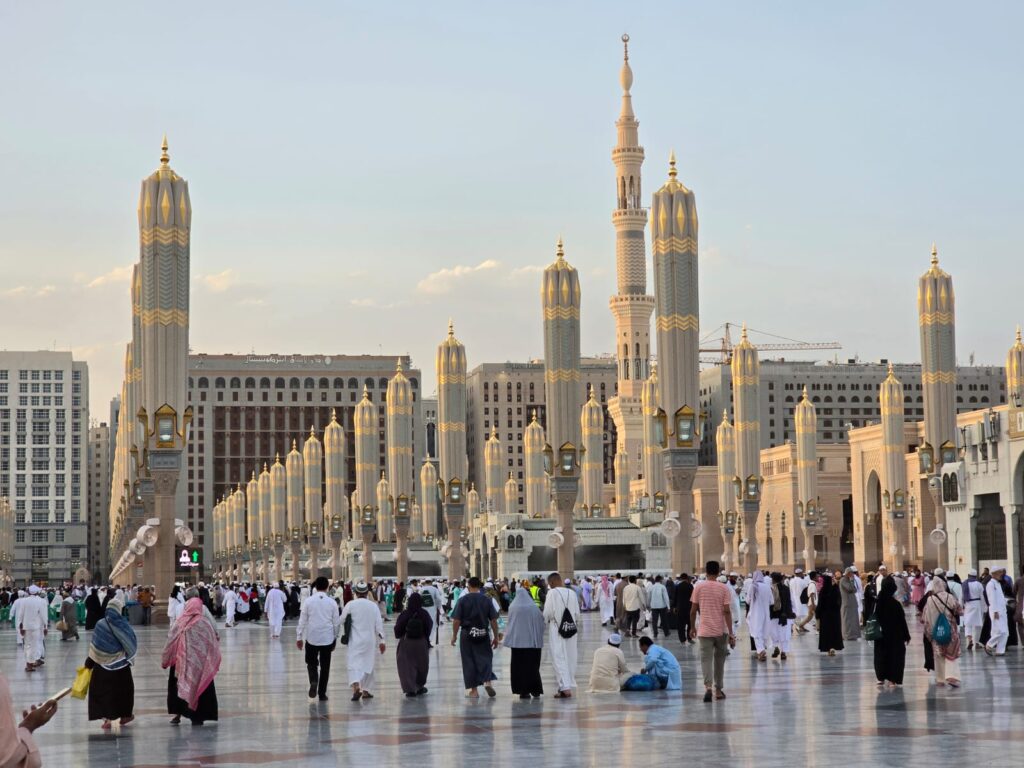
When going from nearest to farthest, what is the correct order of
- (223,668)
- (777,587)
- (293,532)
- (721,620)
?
(721,620) < (777,587) < (223,668) < (293,532)

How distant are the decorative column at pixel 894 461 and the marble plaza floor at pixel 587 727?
5034 centimetres

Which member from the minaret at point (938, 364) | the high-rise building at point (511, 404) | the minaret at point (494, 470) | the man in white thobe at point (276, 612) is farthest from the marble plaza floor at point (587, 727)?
the high-rise building at point (511, 404)

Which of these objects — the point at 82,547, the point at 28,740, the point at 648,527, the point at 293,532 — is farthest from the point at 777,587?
the point at 82,547

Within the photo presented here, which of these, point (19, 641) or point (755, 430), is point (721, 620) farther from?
point (755, 430)

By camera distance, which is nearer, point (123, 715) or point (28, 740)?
point (28, 740)

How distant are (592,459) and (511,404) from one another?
83.7m

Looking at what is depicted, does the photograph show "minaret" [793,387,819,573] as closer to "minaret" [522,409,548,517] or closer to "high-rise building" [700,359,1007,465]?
"minaret" [522,409,548,517]

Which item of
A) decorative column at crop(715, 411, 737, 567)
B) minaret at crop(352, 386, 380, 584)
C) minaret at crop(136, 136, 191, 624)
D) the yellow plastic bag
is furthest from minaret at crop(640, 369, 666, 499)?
the yellow plastic bag

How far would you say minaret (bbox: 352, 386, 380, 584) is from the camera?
75.9 metres

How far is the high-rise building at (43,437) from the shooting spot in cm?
18250

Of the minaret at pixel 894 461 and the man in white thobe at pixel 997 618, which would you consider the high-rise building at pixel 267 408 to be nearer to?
the minaret at pixel 894 461

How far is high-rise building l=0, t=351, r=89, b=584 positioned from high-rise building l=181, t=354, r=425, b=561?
1643cm

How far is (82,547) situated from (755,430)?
12769 cm

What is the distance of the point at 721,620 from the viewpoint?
16.2 m
